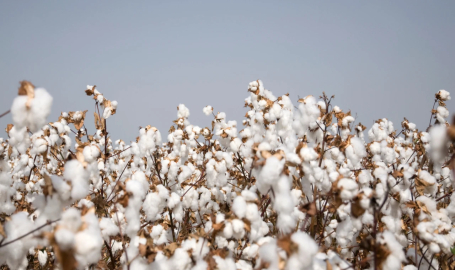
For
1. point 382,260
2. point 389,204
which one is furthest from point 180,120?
point 382,260

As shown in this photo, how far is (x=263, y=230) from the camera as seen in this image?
7.48 ft

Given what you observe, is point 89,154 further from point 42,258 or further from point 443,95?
point 443,95

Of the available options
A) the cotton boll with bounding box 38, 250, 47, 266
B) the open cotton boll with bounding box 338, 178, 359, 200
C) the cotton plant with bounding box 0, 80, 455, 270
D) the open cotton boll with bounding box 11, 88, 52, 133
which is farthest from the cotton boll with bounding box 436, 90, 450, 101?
the cotton boll with bounding box 38, 250, 47, 266

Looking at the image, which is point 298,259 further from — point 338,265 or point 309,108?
point 309,108

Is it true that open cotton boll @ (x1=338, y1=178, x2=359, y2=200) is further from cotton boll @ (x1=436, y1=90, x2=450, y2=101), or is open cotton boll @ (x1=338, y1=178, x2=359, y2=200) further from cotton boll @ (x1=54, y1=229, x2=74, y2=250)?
cotton boll @ (x1=436, y1=90, x2=450, y2=101)

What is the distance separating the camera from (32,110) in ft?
4.91

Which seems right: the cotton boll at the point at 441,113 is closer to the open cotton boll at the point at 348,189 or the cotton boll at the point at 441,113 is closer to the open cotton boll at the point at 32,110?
the open cotton boll at the point at 348,189

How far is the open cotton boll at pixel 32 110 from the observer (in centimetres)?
149

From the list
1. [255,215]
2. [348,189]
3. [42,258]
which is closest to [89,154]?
[255,215]

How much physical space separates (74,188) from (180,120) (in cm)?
363

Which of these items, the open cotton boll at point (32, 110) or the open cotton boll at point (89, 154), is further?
the open cotton boll at point (89, 154)

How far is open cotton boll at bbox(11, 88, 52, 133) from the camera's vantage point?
58.8 inches

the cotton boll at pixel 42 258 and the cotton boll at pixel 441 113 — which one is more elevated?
the cotton boll at pixel 441 113

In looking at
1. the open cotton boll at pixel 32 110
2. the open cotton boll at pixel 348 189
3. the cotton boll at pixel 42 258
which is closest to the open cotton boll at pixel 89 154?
the open cotton boll at pixel 32 110
